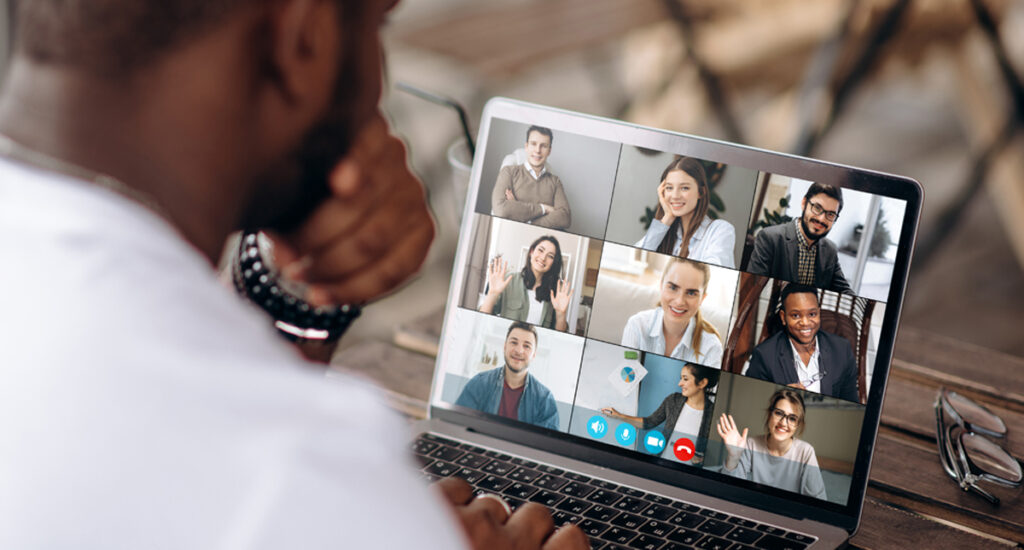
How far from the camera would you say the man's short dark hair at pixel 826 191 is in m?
0.76

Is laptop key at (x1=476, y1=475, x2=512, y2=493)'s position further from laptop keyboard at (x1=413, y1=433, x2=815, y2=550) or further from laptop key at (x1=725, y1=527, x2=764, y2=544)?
laptop key at (x1=725, y1=527, x2=764, y2=544)

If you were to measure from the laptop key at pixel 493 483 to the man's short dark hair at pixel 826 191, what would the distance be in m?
0.34

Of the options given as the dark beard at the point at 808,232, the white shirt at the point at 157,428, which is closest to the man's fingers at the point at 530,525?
the white shirt at the point at 157,428

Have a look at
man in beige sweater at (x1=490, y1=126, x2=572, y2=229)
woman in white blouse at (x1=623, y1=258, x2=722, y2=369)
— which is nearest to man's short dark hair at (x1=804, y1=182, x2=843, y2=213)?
woman in white blouse at (x1=623, y1=258, x2=722, y2=369)

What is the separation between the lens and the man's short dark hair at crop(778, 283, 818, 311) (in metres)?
0.77

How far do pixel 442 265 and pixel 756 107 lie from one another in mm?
1035

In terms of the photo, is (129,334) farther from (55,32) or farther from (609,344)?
(609,344)

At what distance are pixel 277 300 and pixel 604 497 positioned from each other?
1.01 feet

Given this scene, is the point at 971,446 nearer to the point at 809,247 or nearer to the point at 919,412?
the point at 919,412

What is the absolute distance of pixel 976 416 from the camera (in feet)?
3.03

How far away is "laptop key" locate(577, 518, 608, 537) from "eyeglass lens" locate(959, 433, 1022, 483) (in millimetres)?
373

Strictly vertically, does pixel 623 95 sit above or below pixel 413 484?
above

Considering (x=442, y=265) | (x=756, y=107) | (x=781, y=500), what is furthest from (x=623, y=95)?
(x=781, y=500)

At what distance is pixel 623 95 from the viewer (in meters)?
2.78
